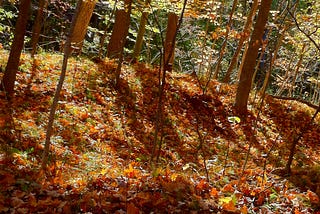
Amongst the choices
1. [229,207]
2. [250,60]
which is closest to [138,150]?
[229,207]

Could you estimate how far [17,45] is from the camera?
8188 millimetres

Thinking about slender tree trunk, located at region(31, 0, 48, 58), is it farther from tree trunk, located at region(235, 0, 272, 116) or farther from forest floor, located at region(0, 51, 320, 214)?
tree trunk, located at region(235, 0, 272, 116)

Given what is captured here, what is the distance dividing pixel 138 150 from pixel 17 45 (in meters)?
3.83

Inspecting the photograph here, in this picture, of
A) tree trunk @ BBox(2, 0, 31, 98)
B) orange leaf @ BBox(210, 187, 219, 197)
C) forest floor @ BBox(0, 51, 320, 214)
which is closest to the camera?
forest floor @ BBox(0, 51, 320, 214)

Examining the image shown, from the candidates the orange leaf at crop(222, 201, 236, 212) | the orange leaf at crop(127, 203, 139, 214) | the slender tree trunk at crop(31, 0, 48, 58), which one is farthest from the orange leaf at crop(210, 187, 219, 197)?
the slender tree trunk at crop(31, 0, 48, 58)

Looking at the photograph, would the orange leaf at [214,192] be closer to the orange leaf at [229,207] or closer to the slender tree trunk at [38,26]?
the orange leaf at [229,207]

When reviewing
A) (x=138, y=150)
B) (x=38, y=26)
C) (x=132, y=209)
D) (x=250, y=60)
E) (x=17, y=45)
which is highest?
(x=250, y=60)

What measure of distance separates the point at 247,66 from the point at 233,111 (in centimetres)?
174

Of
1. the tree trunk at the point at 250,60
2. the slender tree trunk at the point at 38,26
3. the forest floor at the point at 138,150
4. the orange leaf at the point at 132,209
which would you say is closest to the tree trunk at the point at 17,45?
the forest floor at the point at 138,150

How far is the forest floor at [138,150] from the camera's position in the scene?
5.09m

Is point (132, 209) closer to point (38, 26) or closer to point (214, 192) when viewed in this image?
point (214, 192)

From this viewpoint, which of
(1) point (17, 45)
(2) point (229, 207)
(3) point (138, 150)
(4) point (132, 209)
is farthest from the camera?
(3) point (138, 150)

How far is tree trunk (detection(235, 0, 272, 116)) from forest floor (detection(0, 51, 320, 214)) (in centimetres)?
56

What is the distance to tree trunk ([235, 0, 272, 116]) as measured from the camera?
40.4 ft
